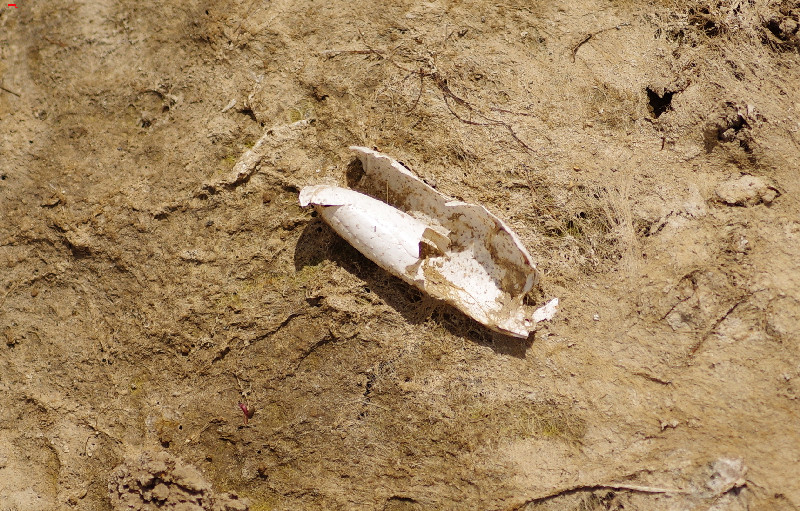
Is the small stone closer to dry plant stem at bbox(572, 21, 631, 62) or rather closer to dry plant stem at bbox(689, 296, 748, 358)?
dry plant stem at bbox(689, 296, 748, 358)

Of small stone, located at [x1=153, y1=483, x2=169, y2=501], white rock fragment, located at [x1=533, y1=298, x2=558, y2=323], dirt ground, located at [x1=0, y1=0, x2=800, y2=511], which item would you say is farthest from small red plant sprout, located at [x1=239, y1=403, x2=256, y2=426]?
white rock fragment, located at [x1=533, y1=298, x2=558, y2=323]

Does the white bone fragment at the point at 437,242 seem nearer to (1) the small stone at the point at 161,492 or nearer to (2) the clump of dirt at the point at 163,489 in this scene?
(2) the clump of dirt at the point at 163,489

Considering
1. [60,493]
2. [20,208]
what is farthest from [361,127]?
[60,493]

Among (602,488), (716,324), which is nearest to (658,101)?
(716,324)

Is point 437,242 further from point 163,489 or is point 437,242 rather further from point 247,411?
point 163,489

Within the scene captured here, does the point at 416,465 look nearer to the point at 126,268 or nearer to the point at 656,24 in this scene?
the point at 126,268
